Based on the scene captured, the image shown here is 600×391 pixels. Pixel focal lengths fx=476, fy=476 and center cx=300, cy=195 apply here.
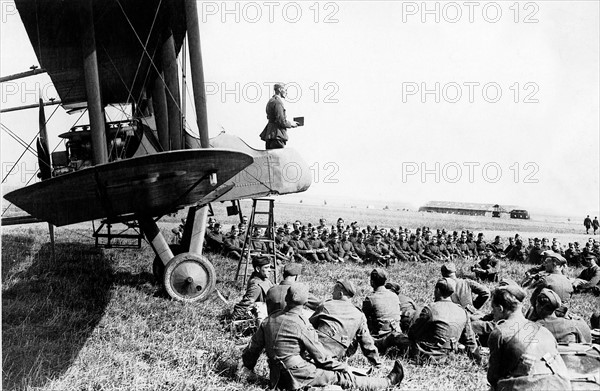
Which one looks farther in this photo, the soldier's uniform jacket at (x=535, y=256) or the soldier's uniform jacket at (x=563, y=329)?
the soldier's uniform jacket at (x=535, y=256)

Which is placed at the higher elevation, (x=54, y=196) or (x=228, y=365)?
(x=54, y=196)

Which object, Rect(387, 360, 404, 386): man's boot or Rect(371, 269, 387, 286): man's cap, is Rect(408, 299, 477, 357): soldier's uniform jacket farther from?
Rect(387, 360, 404, 386): man's boot

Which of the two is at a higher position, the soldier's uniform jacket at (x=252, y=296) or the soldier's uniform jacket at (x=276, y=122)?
the soldier's uniform jacket at (x=276, y=122)

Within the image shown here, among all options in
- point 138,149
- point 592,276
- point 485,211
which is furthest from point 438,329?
point 485,211

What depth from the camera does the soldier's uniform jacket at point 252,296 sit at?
691cm

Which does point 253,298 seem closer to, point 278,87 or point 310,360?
point 310,360

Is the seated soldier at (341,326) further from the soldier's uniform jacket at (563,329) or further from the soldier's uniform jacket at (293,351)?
the soldier's uniform jacket at (563,329)

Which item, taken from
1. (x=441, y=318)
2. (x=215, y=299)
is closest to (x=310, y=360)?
(x=441, y=318)

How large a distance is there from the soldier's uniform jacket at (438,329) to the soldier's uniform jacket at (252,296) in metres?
2.28

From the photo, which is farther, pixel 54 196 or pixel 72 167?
pixel 72 167

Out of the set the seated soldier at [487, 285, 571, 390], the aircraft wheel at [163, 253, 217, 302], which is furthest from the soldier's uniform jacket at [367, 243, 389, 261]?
the seated soldier at [487, 285, 571, 390]

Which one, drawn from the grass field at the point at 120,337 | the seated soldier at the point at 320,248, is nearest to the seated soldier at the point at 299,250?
the seated soldier at the point at 320,248

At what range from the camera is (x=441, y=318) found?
231 inches

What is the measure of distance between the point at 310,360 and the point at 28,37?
686cm
